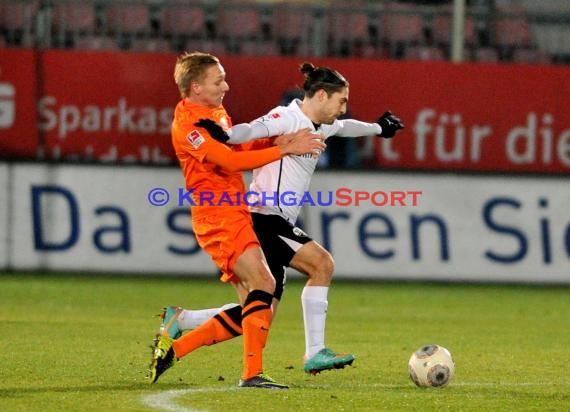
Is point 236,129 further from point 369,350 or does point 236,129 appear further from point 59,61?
point 59,61

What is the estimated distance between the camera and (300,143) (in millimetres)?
7891

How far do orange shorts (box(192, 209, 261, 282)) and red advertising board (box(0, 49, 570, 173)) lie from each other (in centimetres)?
962

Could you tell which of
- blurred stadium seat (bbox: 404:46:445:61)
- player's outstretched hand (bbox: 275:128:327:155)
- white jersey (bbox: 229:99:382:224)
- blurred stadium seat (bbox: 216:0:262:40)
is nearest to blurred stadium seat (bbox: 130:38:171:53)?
blurred stadium seat (bbox: 216:0:262:40)

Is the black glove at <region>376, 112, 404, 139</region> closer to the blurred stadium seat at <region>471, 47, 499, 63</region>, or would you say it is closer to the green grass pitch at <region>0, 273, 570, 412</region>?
the green grass pitch at <region>0, 273, 570, 412</region>

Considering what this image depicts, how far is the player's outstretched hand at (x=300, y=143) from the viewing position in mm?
7863

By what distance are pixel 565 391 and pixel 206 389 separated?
199 centimetres

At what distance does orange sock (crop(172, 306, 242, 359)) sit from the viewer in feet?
26.8

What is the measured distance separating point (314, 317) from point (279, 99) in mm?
9829

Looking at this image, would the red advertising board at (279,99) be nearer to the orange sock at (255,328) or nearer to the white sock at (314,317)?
the white sock at (314,317)

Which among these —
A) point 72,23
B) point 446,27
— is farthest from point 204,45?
point 446,27

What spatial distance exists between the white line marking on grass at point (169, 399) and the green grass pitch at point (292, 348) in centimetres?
1

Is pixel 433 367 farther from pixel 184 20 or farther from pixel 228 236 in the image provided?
pixel 184 20

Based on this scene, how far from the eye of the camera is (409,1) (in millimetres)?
20484

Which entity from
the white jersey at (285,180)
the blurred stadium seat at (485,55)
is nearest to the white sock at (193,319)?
the white jersey at (285,180)
